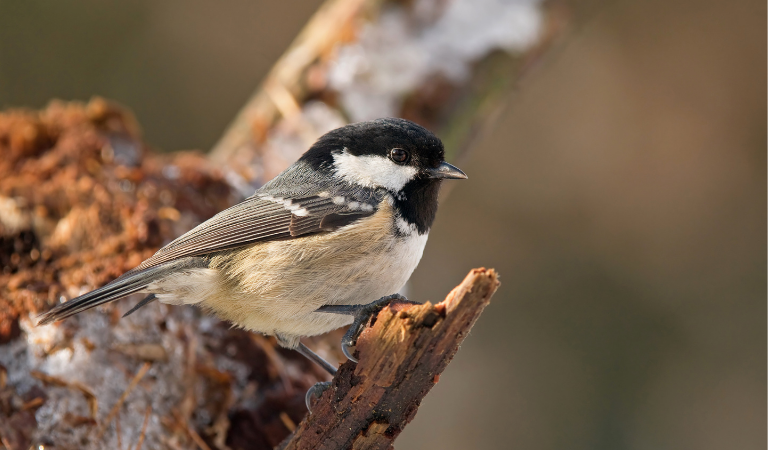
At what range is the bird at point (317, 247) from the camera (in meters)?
2.00

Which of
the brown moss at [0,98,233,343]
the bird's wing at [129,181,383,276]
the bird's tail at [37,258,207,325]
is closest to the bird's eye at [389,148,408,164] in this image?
the bird's wing at [129,181,383,276]

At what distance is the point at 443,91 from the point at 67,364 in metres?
2.40

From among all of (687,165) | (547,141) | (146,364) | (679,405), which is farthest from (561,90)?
(146,364)

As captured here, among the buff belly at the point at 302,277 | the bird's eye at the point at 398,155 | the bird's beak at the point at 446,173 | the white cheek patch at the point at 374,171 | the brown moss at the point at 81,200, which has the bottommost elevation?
the brown moss at the point at 81,200

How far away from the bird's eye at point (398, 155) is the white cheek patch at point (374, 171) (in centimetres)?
2

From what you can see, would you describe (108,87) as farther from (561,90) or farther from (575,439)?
(575,439)

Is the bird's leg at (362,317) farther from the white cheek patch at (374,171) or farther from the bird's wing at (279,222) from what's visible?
the white cheek patch at (374,171)

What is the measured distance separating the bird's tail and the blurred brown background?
2.52 meters

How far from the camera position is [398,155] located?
2191 mm

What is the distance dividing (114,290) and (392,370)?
106 cm

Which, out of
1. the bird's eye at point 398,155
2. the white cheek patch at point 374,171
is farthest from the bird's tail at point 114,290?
the bird's eye at point 398,155

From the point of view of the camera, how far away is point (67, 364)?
81.5 inches

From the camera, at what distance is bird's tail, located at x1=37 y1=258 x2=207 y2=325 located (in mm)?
1932

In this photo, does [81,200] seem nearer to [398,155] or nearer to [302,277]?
[302,277]
